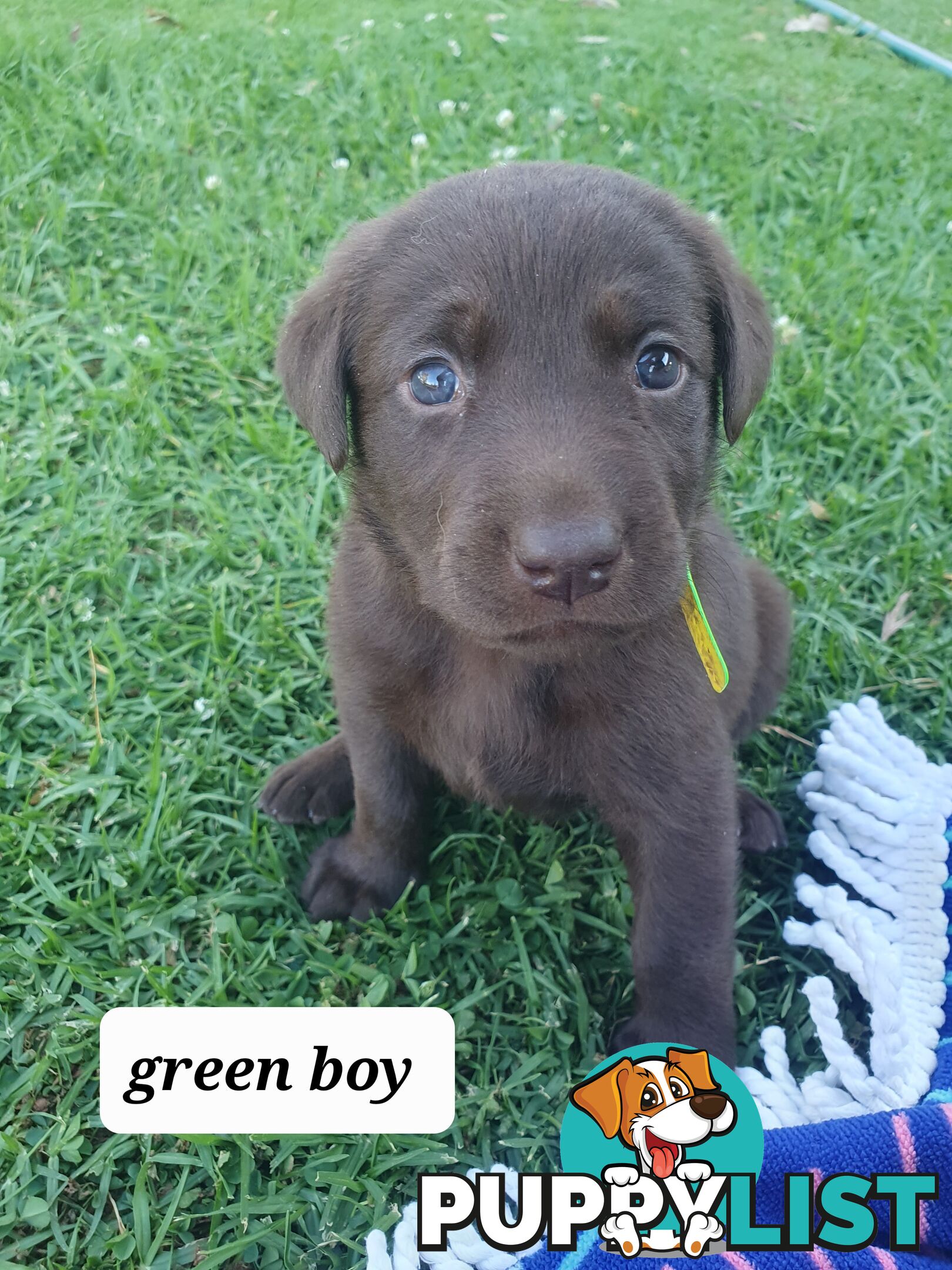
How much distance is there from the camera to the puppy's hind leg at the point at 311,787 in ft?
8.25

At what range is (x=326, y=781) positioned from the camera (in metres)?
2.56

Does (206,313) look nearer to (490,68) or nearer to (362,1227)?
(490,68)

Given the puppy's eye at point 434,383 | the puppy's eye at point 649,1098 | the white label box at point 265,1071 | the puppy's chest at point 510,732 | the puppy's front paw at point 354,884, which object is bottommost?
the puppy's front paw at point 354,884

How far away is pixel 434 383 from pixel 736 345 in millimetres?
596

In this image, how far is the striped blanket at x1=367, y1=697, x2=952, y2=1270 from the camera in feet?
5.66

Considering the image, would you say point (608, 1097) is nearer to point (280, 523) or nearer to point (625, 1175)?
point (625, 1175)

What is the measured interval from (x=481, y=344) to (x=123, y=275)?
2675 mm

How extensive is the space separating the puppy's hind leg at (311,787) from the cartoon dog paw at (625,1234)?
3.75 ft

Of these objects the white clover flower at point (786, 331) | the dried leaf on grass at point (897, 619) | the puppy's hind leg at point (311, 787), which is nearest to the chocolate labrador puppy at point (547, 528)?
the puppy's hind leg at point (311, 787)

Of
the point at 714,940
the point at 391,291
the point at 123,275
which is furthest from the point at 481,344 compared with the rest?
the point at 123,275

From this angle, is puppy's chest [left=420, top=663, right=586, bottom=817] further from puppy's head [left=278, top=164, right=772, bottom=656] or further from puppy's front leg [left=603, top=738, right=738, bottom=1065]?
puppy's head [left=278, top=164, right=772, bottom=656]

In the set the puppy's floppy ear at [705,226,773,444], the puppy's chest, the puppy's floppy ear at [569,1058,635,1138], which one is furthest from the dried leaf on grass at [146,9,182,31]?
the puppy's floppy ear at [569,1058,635,1138]

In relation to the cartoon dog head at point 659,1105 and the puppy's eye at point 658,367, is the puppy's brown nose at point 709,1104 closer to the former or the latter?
the cartoon dog head at point 659,1105

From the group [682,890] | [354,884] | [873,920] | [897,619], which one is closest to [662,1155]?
[682,890]
